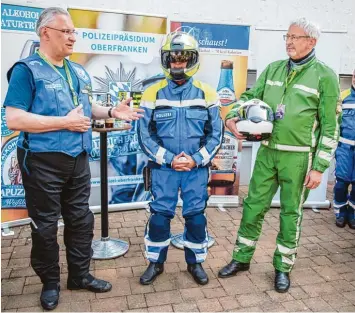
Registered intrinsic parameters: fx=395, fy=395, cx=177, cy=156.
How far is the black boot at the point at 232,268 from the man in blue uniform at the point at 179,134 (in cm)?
50

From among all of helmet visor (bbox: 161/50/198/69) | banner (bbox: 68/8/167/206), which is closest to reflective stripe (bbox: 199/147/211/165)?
helmet visor (bbox: 161/50/198/69)

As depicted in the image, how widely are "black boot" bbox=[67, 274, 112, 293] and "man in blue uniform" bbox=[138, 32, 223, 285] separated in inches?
22.9

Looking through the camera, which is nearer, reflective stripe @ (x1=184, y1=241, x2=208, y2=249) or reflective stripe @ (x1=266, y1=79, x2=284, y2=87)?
reflective stripe @ (x1=266, y1=79, x2=284, y2=87)

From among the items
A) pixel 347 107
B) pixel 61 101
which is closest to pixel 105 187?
pixel 61 101

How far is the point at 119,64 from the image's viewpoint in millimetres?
4785

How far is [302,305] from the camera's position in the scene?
3.20m

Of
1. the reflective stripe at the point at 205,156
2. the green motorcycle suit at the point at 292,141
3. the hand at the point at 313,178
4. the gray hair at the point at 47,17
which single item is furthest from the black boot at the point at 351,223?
the gray hair at the point at 47,17

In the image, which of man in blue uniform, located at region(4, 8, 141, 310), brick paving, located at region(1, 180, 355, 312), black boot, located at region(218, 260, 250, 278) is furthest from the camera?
black boot, located at region(218, 260, 250, 278)

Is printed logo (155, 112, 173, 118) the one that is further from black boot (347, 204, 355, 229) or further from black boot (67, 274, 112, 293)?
black boot (347, 204, 355, 229)

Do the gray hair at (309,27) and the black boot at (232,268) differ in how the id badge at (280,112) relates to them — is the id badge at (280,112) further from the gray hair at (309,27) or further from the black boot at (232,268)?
the black boot at (232,268)

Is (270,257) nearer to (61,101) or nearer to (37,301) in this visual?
(37,301)

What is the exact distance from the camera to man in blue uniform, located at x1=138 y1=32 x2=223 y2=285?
10.7 ft

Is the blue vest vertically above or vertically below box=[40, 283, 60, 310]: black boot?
above

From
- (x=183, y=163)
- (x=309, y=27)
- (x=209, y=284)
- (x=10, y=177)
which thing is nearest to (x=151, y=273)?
(x=209, y=284)
